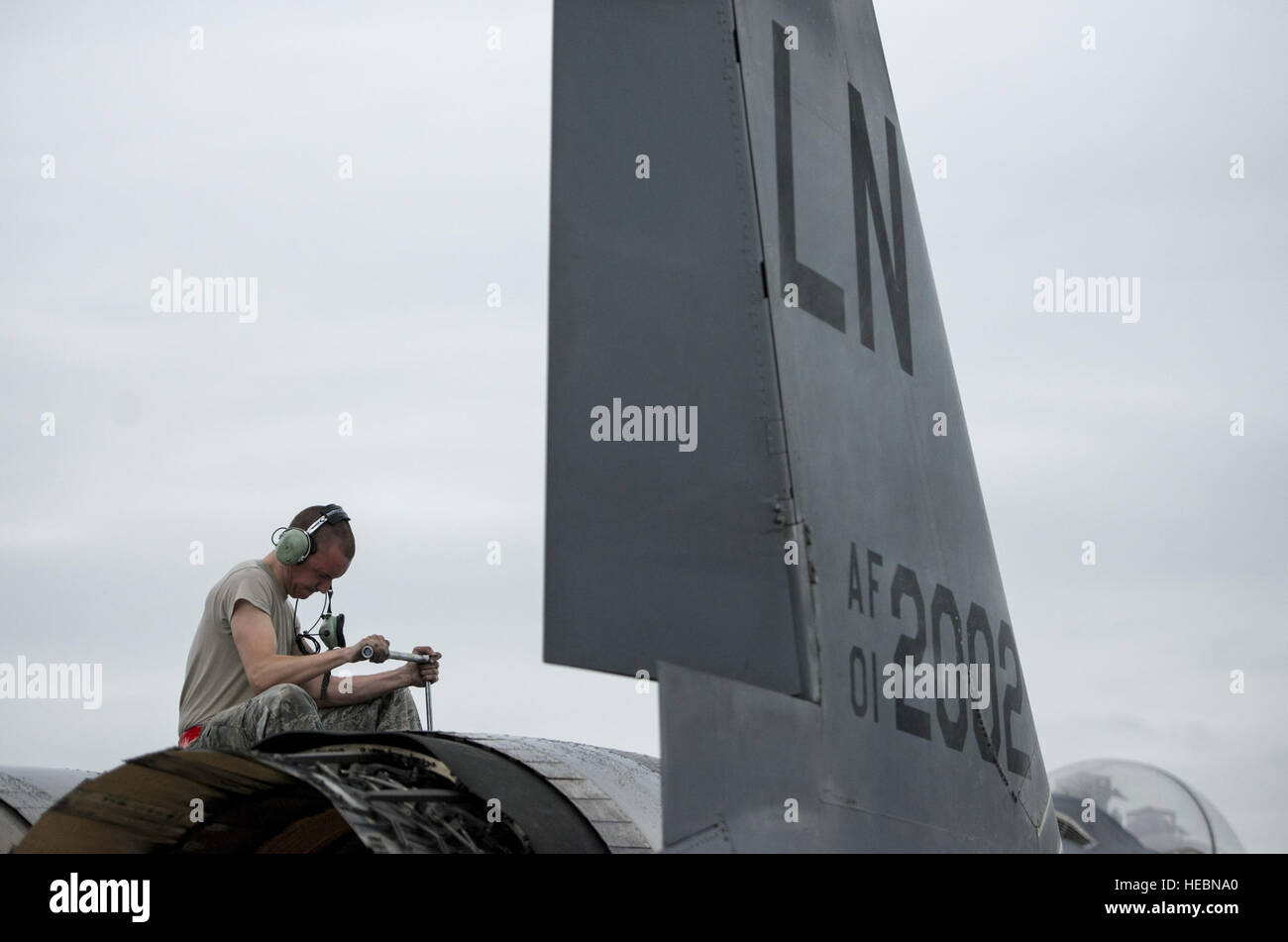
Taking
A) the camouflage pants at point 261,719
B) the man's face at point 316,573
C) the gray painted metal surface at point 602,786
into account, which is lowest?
the gray painted metal surface at point 602,786

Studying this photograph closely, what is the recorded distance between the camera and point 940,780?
14.4 ft

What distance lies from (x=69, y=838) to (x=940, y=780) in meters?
2.37

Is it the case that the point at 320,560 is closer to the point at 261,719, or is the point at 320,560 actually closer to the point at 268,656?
the point at 268,656

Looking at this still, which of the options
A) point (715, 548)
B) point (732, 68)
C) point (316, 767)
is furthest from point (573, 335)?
point (316, 767)

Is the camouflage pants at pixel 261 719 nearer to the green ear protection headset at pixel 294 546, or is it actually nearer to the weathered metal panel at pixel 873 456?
the green ear protection headset at pixel 294 546

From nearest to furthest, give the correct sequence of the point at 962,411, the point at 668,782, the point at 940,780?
the point at 668,782 < the point at 940,780 < the point at 962,411

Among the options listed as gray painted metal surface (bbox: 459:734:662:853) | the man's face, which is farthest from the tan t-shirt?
gray painted metal surface (bbox: 459:734:662:853)

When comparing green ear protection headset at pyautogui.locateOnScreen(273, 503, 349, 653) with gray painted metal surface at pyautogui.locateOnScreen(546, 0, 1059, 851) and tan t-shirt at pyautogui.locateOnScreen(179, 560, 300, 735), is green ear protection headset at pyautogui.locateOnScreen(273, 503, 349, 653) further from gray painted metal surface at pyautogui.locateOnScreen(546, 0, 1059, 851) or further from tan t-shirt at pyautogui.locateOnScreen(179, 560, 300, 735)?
gray painted metal surface at pyautogui.locateOnScreen(546, 0, 1059, 851)

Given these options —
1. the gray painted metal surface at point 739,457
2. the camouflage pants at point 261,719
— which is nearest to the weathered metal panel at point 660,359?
the gray painted metal surface at point 739,457

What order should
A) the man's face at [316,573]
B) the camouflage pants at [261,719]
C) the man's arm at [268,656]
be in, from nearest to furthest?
the camouflage pants at [261,719]
the man's arm at [268,656]
the man's face at [316,573]

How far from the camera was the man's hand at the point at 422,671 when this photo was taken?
200 inches

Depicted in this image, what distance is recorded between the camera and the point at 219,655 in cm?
517

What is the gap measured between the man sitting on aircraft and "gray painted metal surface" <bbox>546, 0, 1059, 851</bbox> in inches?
58.4
